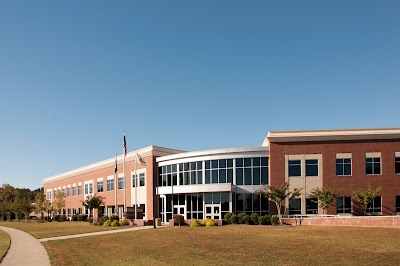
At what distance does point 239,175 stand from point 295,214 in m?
7.42

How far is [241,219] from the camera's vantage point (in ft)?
142

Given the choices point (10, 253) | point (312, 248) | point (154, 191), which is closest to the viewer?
point (312, 248)

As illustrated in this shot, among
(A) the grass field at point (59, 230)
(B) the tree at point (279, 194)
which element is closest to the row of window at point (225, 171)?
(B) the tree at point (279, 194)

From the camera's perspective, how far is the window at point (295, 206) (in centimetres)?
4525

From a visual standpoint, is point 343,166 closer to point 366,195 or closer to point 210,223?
point 366,195

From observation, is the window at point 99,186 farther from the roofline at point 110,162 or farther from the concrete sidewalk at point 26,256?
the concrete sidewalk at point 26,256

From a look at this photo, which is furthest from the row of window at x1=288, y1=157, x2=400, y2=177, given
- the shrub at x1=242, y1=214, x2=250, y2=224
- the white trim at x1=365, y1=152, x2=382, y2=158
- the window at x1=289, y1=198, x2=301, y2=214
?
the shrub at x1=242, y1=214, x2=250, y2=224

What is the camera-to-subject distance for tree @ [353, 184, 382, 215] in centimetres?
4300

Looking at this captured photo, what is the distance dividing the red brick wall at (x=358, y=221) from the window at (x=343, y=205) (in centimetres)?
594

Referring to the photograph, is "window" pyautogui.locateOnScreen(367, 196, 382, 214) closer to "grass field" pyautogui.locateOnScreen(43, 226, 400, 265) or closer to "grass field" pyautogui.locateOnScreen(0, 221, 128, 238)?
"grass field" pyautogui.locateOnScreen(43, 226, 400, 265)

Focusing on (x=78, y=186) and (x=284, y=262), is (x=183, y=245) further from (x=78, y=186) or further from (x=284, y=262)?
(x=78, y=186)

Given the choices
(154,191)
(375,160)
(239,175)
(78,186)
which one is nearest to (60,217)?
(78,186)

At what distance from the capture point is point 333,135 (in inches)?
1791

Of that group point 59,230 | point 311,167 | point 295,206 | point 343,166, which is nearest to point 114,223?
point 59,230
